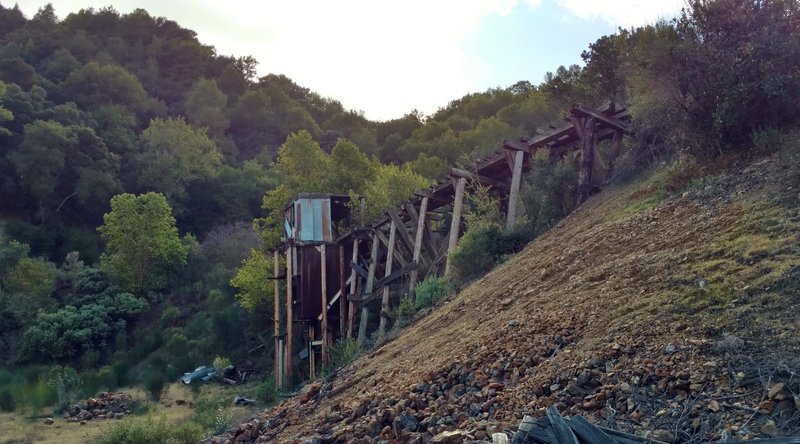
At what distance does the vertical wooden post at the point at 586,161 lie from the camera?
1312 centimetres

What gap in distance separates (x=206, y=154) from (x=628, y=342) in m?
48.9

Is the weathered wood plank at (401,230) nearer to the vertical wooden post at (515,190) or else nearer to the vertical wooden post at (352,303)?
the vertical wooden post at (352,303)

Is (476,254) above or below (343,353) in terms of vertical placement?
above

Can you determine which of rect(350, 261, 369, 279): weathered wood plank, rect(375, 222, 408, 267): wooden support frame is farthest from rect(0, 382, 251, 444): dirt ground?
rect(375, 222, 408, 267): wooden support frame

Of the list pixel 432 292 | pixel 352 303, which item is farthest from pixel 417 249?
pixel 352 303

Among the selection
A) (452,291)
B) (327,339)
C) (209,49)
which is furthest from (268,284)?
(209,49)

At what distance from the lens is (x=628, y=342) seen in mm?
6215

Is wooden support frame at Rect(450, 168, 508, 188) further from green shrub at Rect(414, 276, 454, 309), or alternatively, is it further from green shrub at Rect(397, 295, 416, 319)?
green shrub at Rect(397, 295, 416, 319)

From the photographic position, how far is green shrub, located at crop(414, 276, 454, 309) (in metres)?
13.4

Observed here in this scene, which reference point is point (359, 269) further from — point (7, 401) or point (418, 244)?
point (7, 401)

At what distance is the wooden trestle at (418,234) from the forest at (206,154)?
1.78 ft

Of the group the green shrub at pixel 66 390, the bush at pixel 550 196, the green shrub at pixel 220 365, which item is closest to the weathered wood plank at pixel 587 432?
the bush at pixel 550 196

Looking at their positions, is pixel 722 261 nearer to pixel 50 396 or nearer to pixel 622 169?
pixel 622 169

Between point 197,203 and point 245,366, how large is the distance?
23599 mm
